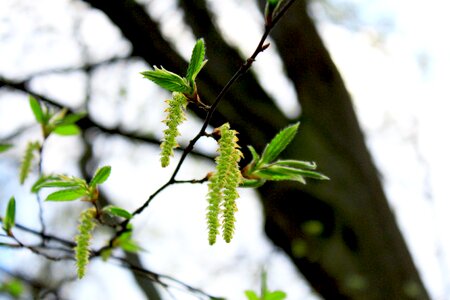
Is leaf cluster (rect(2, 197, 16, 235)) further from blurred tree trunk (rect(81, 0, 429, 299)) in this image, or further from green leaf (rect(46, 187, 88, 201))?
blurred tree trunk (rect(81, 0, 429, 299))

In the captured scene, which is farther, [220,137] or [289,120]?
[289,120]

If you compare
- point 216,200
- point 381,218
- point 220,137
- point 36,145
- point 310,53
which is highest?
point 310,53

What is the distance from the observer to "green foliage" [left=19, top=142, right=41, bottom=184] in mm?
1009

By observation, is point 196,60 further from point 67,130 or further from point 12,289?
point 12,289

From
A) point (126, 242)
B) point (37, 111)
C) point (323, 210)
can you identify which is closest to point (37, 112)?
point (37, 111)

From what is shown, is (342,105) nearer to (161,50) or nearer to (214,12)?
(214,12)

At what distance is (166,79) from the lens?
699 millimetres

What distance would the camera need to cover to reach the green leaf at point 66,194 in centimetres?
91

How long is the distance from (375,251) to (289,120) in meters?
0.71

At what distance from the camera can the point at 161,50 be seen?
1.83 meters

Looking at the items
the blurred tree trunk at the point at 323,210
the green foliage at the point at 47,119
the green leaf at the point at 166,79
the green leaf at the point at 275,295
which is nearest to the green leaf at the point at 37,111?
the green foliage at the point at 47,119

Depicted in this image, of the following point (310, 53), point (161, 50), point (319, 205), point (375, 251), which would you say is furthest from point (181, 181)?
point (310, 53)

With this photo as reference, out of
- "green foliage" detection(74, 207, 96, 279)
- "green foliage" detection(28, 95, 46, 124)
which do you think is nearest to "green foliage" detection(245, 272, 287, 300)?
"green foliage" detection(74, 207, 96, 279)

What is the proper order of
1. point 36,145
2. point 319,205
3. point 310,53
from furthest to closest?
point 310,53 < point 319,205 < point 36,145
